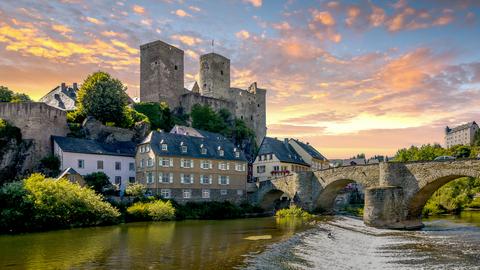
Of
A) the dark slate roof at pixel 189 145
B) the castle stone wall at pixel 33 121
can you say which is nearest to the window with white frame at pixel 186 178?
the dark slate roof at pixel 189 145

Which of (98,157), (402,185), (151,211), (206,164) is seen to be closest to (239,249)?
(402,185)

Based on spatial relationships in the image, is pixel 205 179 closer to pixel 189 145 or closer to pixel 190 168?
pixel 190 168

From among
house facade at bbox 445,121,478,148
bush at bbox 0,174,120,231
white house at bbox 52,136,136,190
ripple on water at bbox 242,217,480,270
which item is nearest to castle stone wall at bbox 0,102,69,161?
white house at bbox 52,136,136,190

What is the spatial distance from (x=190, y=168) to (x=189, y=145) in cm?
308

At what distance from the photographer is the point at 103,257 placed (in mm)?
21656

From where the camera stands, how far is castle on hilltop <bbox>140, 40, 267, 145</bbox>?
8019 centimetres

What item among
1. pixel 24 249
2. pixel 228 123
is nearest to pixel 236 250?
pixel 24 249

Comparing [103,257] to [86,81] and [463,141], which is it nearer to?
[86,81]

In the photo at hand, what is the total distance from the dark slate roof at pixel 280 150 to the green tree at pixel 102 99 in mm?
22349

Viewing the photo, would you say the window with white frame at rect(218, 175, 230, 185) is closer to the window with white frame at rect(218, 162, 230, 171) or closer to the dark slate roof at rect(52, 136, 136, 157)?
the window with white frame at rect(218, 162, 230, 171)

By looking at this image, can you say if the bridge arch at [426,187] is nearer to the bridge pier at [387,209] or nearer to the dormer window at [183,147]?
the bridge pier at [387,209]

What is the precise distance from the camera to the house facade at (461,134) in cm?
16238

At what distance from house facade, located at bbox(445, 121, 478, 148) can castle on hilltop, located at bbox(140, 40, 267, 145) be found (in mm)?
103141

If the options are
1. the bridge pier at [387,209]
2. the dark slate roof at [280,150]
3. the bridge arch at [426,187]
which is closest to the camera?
the bridge arch at [426,187]
